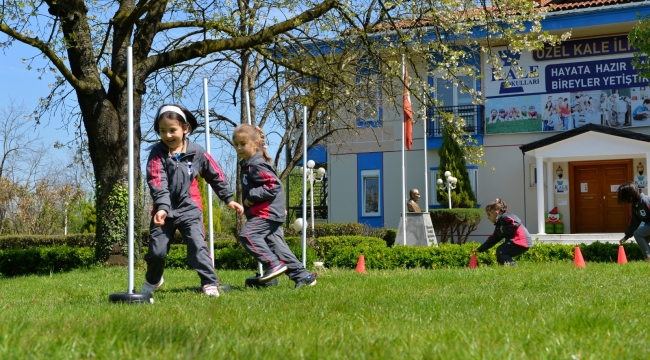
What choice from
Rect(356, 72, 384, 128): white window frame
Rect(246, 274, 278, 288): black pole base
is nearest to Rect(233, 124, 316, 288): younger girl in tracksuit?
Rect(246, 274, 278, 288): black pole base

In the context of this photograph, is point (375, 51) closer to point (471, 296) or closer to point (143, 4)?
point (143, 4)

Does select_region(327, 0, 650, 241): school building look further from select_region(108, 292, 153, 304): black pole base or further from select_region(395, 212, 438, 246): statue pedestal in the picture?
select_region(108, 292, 153, 304): black pole base

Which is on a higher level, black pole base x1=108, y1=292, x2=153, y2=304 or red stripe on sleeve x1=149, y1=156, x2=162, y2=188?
red stripe on sleeve x1=149, y1=156, x2=162, y2=188

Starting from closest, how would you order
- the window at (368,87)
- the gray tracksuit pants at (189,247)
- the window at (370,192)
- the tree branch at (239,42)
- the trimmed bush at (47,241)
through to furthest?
1. the gray tracksuit pants at (189,247)
2. the tree branch at (239,42)
3. the window at (368,87)
4. the trimmed bush at (47,241)
5. the window at (370,192)

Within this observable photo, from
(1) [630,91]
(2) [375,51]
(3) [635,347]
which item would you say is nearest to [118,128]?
(2) [375,51]

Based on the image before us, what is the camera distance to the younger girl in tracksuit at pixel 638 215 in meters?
13.0

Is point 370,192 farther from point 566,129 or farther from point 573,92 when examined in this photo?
point 573,92

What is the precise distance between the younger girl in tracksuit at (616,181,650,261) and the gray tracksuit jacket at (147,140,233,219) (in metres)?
8.62

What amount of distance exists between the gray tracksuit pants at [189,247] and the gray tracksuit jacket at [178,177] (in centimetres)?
9

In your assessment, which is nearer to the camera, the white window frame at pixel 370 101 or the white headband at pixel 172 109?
the white headband at pixel 172 109

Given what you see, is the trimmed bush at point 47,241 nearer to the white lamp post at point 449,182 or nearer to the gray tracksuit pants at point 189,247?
the white lamp post at point 449,182

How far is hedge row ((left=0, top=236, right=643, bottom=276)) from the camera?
44.7 ft

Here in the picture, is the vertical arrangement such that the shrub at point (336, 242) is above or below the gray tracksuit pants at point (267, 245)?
below

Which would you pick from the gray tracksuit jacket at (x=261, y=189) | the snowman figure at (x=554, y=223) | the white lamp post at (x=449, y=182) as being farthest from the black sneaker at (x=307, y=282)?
the snowman figure at (x=554, y=223)
